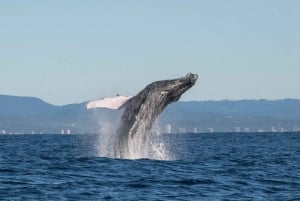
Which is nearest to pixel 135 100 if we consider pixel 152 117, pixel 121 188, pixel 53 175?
pixel 152 117

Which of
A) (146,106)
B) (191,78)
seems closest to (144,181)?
(146,106)

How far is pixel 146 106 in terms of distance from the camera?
24.2 metres

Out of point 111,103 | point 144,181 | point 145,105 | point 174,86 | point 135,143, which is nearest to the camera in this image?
point 144,181

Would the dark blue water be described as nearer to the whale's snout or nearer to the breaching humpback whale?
the breaching humpback whale

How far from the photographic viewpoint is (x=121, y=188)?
19797 mm

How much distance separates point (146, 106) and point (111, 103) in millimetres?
1004

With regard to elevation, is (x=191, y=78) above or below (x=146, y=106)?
above

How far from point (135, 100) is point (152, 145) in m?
3.71

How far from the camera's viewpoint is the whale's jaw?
78.9 ft

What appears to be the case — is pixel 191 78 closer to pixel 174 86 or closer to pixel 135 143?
pixel 174 86

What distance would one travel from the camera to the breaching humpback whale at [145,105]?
24.0 m

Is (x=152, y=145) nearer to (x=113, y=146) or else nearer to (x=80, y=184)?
(x=113, y=146)

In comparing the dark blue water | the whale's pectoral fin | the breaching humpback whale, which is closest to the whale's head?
the breaching humpback whale

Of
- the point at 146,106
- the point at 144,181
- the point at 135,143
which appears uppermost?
the point at 146,106
